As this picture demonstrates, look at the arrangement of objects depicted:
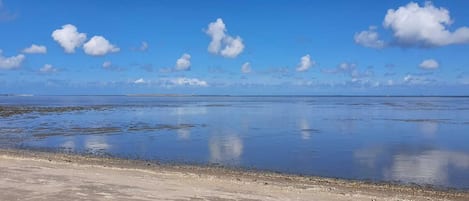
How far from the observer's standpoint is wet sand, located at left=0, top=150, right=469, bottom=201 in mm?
11742

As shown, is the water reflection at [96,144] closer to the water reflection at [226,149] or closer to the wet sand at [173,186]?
the water reflection at [226,149]

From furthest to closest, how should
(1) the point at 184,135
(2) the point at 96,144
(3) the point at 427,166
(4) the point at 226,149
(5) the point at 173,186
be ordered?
(1) the point at 184,135 → (2) the point at 96,144 → (4) the point at 226,149 → (3) the point at 427,166 → (5) the point at 173,186

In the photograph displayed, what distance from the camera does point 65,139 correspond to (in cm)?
2956

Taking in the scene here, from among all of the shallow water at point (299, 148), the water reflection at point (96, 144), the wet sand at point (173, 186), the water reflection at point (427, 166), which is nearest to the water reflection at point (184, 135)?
the shallow water at point (299, 148)

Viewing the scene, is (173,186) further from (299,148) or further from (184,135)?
(184,135)

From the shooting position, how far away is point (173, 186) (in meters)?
13.2

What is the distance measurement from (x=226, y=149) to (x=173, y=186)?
1173cm

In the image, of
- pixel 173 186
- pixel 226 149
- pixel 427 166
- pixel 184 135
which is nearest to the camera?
pixel 173 186

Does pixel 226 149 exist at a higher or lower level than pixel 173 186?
lower

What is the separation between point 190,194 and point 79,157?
1081 cm

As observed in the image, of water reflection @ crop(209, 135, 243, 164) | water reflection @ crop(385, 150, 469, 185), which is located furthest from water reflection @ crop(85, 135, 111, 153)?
water reflection @ crop(385, 150, 469, 185)

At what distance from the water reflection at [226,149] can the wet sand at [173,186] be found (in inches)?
119

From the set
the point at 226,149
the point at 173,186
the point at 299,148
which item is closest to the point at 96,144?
the point at 226,149

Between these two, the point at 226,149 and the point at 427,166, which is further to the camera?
the point at 226,149
